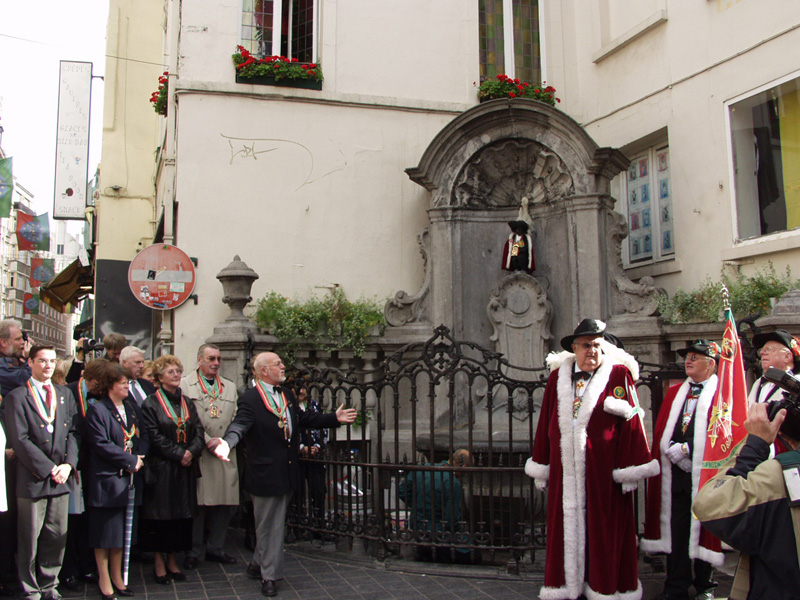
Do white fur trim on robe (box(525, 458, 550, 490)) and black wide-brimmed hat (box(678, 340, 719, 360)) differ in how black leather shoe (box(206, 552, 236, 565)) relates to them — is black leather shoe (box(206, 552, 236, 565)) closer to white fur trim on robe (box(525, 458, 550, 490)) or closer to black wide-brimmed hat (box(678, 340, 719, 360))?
white fur trim on robe (box(525, 458, 550, 490))

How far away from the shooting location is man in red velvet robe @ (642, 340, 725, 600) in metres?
5.41

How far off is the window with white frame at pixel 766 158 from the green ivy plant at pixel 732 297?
603mm

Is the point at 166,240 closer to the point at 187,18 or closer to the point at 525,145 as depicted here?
the point at 187,18

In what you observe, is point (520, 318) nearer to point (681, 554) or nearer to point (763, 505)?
point (681, 554)

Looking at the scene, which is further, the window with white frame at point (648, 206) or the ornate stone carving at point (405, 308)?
the window with white frame at point (648, 206)

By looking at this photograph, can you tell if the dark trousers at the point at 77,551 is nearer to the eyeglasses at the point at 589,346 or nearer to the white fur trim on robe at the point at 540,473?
the white fur trim on robe at the point at 540,473

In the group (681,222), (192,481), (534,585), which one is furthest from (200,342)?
(681,222)

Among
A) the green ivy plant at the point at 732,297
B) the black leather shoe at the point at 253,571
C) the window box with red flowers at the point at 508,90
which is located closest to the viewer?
the black leather shoe at the point at 253,571

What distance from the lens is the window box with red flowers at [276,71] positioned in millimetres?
10195

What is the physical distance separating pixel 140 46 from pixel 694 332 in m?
13.1

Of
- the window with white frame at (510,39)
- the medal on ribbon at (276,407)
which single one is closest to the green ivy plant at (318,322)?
the medal on ribbon at (276,407)

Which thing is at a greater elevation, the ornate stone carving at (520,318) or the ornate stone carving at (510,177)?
the ornate stone carving at (510,177)

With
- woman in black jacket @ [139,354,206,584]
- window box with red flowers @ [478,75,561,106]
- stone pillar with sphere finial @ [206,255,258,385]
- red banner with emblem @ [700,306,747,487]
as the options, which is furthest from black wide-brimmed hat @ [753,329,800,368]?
window box with red flowers @ [478,75,561,106]

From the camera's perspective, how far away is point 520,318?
9.77m
